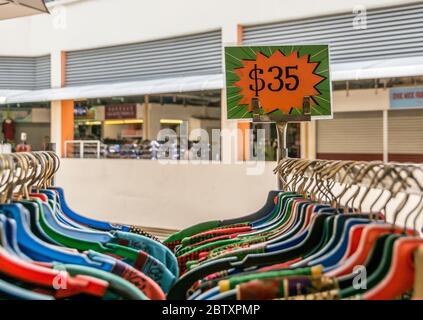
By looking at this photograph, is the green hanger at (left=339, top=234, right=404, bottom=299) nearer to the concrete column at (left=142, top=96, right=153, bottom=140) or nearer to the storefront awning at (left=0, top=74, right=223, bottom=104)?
the storefront awning at (left=0, top=74, right=223, bottom=104)

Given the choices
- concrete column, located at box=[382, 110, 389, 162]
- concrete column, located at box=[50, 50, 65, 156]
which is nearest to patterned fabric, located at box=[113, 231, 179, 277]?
concrete column, located at box=[382, 110, 389, 162]

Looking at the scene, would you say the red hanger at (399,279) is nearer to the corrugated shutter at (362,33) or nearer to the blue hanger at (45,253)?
the blue hanger at (45,253)

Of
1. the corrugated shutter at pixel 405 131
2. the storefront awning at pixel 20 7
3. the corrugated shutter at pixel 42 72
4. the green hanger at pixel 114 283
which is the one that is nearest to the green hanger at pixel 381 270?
the green hanger at pixel 114 283

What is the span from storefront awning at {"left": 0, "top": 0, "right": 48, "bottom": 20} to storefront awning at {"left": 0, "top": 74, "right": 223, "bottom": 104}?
3.42 m

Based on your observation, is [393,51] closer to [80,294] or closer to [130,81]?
[130,81]

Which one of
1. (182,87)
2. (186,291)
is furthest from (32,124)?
(186,291)

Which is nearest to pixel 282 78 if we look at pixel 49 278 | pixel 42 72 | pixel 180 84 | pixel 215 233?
pixel 215 233

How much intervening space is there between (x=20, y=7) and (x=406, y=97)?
5769mm

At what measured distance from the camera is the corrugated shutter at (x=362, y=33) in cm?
670

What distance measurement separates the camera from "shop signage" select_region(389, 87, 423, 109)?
777 cm

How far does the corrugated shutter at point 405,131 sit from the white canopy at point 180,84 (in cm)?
181

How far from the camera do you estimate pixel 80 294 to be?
1.45 metres

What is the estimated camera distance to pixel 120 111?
13.1m
